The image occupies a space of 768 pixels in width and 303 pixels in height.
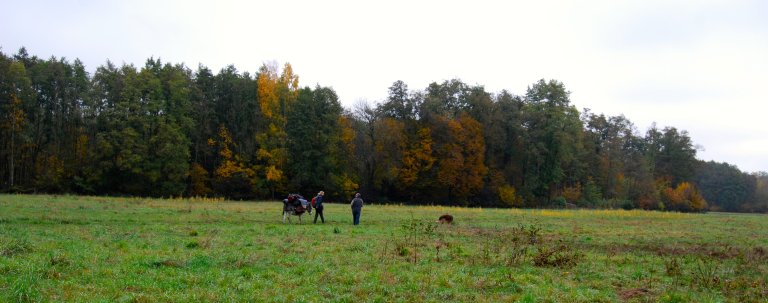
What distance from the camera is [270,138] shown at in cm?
6706

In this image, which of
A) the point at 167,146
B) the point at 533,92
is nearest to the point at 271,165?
the point at 167,146

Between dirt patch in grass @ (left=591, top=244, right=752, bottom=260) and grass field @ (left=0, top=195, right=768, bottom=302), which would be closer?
grass field @ (left=0, top=195, right=768, bottom=302)

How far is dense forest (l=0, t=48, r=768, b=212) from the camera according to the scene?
2379 inches

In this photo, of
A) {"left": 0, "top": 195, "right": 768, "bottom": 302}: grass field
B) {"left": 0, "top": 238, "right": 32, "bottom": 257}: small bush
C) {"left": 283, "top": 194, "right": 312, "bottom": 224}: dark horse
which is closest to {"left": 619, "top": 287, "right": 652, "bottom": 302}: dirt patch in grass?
{"left": 0, "top": 195, "right": 768, "bottom": 302}: grass field

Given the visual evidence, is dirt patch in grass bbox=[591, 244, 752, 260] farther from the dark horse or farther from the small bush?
the small bush

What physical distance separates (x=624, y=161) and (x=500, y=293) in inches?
3697

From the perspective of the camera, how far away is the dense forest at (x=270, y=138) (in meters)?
60.4

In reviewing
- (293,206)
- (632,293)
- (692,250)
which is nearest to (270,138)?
(293,206)

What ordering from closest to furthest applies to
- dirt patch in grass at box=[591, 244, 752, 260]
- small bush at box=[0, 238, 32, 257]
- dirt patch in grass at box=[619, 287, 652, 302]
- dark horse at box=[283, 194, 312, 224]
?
dirt patch in grass at box=[619, 287, 652, 302] < small bush at box=[0, 238, 32, 257] < dirt patch in grass at box=[591, 244, 752, 260] < dark horse at box=[283, 194, 312, 224]

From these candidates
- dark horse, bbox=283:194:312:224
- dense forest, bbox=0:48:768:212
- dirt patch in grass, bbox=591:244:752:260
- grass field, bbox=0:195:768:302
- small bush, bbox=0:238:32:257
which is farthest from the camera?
dense forest, bbox=0:48:768:212

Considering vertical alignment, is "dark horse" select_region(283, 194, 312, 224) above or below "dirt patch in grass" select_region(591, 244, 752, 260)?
above

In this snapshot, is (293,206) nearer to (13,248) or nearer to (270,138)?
(13,248)

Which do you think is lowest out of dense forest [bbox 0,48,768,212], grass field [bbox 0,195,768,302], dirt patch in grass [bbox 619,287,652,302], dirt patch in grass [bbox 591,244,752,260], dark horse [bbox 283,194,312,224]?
dirt patch in grass [bbox 619,287,652,302]

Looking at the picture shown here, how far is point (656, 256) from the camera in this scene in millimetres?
17594
